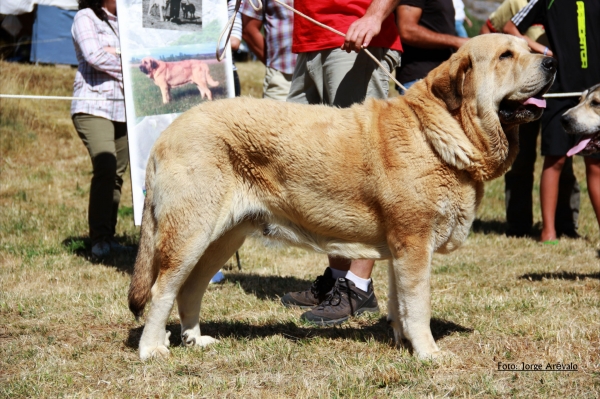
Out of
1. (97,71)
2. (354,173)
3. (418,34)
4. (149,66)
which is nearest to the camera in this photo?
(354,173)

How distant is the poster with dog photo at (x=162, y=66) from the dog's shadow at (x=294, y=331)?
5.56 feet

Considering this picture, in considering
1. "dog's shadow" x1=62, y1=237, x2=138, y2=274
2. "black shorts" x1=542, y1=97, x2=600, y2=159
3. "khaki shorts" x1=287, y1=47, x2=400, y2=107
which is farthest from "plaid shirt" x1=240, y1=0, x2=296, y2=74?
Answer: "black shorts" x1=542, y1=97, x2=600, y2=159

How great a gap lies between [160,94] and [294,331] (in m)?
2.67

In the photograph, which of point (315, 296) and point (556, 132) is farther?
point (556, 132)

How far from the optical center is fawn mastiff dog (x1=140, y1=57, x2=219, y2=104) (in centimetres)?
595

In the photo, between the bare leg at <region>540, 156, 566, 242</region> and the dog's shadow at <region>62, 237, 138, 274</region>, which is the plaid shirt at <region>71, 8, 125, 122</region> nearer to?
the dog's shadow at <region>62, 237, 138, 274</region>

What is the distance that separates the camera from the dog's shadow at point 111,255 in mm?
6516

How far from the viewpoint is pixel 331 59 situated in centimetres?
454

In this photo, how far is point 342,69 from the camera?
14.8ft

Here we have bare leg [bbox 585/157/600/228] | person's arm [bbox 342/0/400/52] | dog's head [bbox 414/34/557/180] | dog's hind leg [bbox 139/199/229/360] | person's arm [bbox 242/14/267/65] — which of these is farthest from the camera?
person's arm [bbox 242/14/267/65]

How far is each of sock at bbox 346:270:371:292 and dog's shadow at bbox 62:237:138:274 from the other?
93.9 inches

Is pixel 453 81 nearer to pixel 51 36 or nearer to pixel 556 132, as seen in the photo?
pixel 556 132

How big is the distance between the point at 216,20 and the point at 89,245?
9.41 feet

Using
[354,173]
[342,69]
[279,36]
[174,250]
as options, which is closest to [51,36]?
[279,36]
